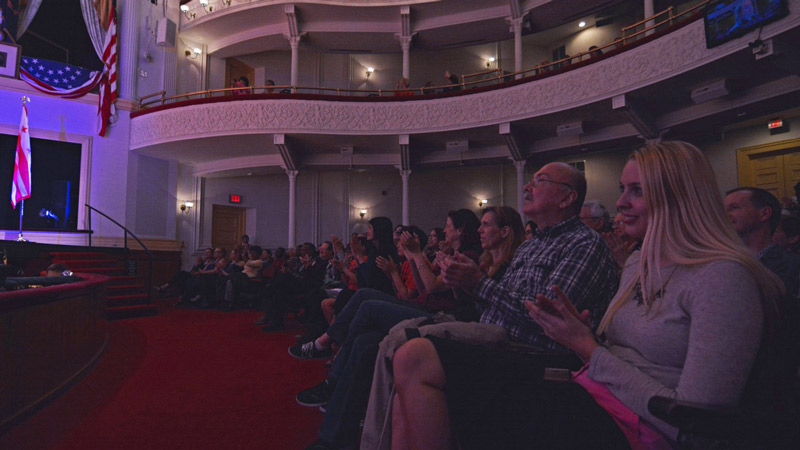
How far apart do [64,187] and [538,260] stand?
33.3 feet

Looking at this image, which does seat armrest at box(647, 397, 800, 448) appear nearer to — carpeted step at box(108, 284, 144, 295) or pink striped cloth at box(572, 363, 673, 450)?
pink striped cloth at box(572, 363, 673, 450)

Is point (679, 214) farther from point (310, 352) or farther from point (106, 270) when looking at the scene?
point (106, 270)

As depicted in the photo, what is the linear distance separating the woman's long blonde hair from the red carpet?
167 cm

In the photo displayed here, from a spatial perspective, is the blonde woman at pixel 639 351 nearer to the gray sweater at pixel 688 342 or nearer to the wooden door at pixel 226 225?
the gray sweater at pixel 688 342

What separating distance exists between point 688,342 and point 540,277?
0.65 meters

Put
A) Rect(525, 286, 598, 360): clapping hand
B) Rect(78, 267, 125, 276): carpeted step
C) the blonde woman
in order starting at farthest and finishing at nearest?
Rect(78, 267, 125, 276): carpeted step → Rect(525, 286, 598, 360): clapping hand → the blonde woman

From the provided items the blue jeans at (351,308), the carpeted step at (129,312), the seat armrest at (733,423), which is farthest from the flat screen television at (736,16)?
the carpeted step at (129,312)

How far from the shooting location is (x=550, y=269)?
1573 mm

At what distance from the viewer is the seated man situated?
1479 millimetres

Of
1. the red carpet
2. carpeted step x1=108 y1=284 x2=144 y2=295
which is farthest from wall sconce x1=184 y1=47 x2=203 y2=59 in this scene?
the red carpet

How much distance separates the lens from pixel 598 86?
718 centimetres

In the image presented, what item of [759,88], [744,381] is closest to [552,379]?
[744,381]

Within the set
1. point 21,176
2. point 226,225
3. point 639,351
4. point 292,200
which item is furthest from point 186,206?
point 639,351

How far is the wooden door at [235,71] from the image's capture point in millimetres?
11422
